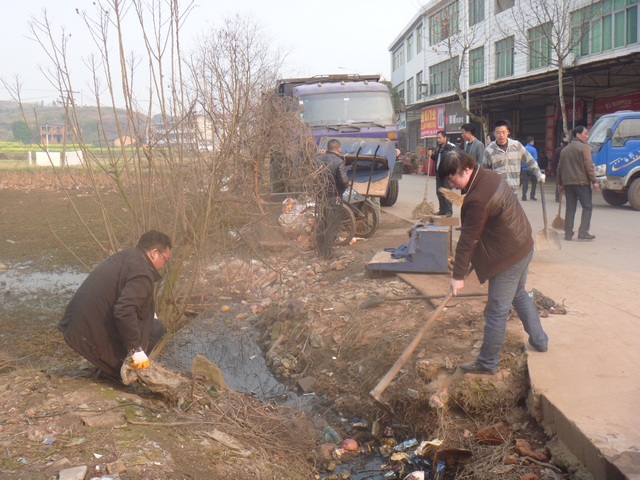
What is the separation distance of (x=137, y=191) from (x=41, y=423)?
2.78m

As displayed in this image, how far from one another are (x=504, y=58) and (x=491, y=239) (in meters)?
27.2

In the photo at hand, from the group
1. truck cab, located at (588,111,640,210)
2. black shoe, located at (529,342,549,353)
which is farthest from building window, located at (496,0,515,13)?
black shoe, located at (529,342,549,353)

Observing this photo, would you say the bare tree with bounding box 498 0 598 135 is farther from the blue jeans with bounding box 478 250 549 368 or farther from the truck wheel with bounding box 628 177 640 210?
the blue jeans with bounding box 478 250 549 368

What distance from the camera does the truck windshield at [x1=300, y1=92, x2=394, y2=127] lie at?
12.8 m

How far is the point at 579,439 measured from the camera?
345 centimetres

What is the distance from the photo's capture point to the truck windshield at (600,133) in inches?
547

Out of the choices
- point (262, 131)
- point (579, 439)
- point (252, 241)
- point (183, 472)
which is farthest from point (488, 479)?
point (262, 131)

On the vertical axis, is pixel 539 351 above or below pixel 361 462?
above

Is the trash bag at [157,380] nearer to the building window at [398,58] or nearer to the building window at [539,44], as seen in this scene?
the building window at [539,44]

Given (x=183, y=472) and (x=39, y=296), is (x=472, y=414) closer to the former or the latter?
(x=183, y=472)

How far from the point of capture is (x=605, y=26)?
71.1ft

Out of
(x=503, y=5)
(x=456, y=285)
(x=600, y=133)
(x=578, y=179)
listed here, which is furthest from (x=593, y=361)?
(x=503, y=5)

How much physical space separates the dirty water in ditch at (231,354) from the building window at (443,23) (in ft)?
73.3

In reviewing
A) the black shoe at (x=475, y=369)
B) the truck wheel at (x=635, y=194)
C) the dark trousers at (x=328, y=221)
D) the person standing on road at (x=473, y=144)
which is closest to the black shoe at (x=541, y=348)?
the black shoe at (x=475, y=369)
